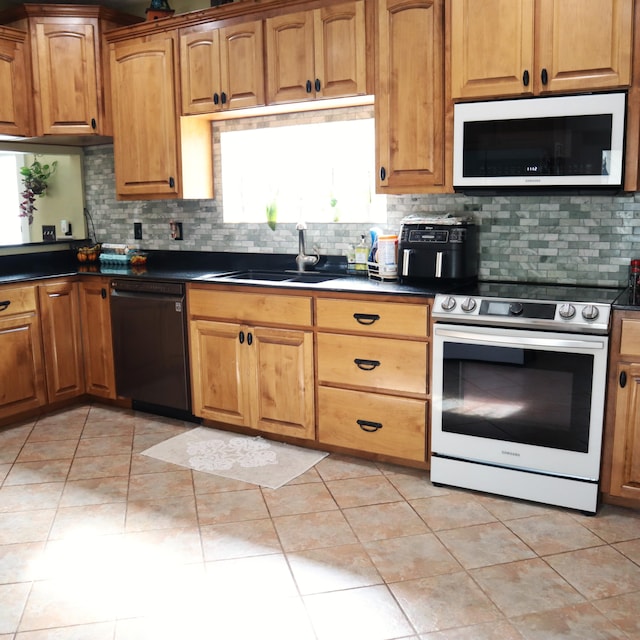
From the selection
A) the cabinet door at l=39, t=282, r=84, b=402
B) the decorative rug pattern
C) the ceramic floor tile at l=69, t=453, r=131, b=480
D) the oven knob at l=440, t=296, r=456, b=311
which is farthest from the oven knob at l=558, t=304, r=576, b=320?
the cabinet door at l=39, t=282, r=84, b=402

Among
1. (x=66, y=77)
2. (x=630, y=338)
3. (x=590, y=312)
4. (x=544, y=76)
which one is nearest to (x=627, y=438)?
(x=630, y=338)

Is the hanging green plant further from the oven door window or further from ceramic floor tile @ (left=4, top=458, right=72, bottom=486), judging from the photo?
the oven door window

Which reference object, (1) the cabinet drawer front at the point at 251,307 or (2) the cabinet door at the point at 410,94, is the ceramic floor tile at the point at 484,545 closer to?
(1) the cabinet drawer front at the point at 251,307

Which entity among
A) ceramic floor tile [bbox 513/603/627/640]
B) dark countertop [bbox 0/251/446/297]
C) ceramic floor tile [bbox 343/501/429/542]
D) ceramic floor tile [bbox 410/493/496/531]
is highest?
dark countertop [bbox 0/251/446/297]

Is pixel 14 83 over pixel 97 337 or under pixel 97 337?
over

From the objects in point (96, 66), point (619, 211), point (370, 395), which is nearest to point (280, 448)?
point (370, 395)

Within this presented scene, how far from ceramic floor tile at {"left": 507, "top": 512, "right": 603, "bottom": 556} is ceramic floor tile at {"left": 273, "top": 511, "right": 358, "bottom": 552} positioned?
2.14ft

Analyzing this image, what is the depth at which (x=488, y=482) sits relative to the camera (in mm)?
3023

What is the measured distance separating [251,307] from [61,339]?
1.41 metres

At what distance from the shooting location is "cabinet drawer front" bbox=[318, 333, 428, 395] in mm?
3193

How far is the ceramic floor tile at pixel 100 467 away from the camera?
335 centimetres

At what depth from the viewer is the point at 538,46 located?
2965 millimetres

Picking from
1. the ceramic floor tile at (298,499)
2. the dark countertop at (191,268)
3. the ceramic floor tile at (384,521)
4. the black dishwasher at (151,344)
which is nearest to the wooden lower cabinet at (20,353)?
the dark countertop at (191,268)

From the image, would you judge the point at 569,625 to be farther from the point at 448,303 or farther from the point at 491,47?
the point at 491,47
